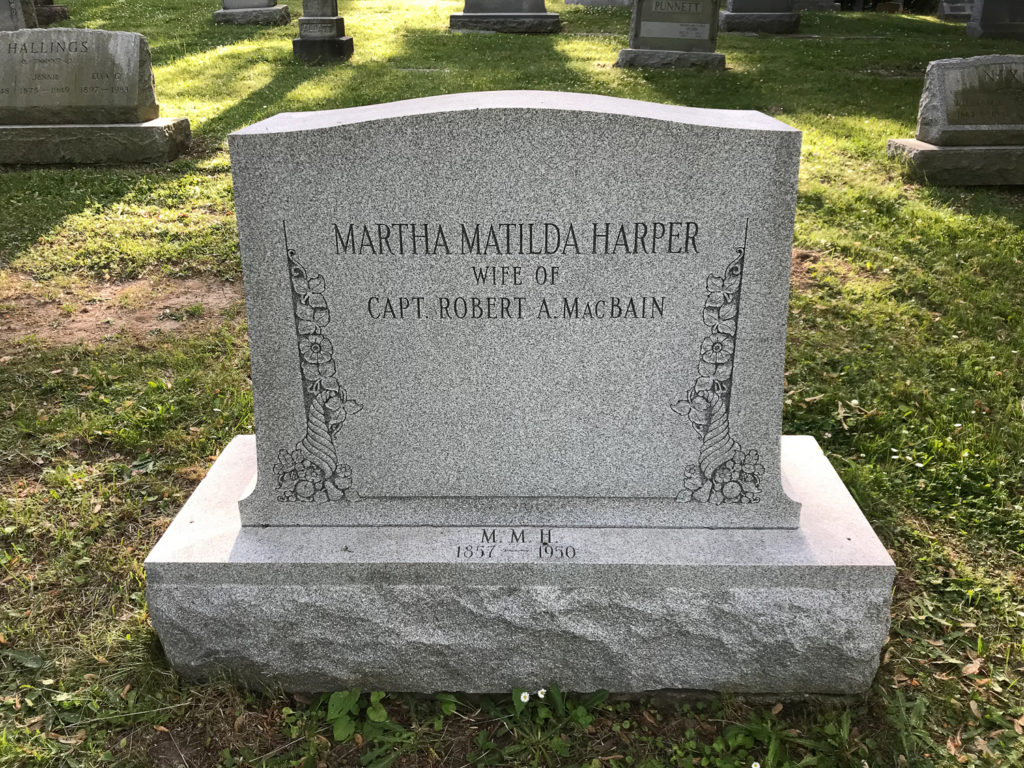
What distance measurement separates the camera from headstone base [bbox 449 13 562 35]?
1503 centimetres

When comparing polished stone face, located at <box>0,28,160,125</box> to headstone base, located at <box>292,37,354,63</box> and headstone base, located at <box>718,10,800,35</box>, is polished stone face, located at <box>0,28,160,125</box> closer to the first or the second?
headstone base, located at <box>292,37,354,63</box>

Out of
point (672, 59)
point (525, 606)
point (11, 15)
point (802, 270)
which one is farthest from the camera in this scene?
point (672, 59)

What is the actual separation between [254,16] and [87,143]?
8014 millimetres

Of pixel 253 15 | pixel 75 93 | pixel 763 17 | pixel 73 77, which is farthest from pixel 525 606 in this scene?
pixel 763 17

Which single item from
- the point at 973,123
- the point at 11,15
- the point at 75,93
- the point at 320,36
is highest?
the point at 11,15

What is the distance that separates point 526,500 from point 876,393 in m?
2.64

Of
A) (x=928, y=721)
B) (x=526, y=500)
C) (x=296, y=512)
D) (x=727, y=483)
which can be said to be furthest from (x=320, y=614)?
(x=928, y=721)

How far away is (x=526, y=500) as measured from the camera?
2.91m

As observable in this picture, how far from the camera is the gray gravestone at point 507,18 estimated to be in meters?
15.0

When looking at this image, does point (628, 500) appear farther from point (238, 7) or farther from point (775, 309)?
point (238, 7)

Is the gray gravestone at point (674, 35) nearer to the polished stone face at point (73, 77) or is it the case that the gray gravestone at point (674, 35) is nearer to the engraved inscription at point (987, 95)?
the engraved inscription at point (987, 95)

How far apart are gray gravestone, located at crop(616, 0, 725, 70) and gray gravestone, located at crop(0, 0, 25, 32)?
27.0ft

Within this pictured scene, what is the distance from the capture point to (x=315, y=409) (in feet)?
9.22

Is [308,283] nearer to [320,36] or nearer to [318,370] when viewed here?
[318,370]
